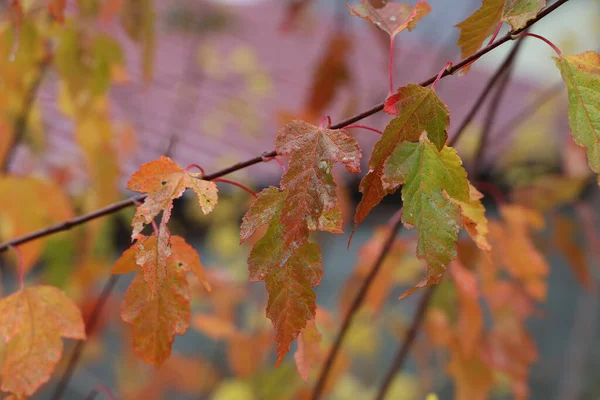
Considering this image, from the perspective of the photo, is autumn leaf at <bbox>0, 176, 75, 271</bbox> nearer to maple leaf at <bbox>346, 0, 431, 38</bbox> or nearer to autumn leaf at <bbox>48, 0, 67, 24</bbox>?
autumn leaf at <bbox>48, 0, 67, 24</bbox>

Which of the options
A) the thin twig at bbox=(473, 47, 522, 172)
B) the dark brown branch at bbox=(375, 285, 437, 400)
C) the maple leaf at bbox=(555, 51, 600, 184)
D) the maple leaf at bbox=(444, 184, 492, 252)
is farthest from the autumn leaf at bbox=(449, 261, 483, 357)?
the maple leaf at bbox=(555, 51, 600, 184)

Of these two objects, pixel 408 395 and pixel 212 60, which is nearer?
pixel 408 395

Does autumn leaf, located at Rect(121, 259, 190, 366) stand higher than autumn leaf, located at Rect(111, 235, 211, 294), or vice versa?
autumn leaf, located at Rect(111, 235, 211, 294)

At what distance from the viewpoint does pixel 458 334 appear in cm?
92

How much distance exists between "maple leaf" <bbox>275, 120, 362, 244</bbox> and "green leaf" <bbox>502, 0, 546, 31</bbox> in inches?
5.1

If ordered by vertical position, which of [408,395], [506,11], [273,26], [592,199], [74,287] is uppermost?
[273,26]

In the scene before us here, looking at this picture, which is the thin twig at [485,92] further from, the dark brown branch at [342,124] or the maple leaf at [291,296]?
the maple leaf at [291,296]

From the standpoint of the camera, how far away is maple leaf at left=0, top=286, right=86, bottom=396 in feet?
1.54

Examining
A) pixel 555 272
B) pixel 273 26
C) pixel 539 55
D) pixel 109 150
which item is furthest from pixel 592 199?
pixel 273 26

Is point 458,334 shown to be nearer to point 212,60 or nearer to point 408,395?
point 408,395

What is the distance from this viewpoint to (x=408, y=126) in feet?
1.23

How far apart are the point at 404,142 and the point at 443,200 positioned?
43mm

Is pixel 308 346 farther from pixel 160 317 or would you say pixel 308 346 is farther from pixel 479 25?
pixel 479 25

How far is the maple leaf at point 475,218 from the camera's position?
43 cm
